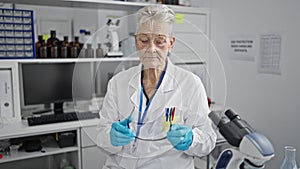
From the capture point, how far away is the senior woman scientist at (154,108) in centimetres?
97

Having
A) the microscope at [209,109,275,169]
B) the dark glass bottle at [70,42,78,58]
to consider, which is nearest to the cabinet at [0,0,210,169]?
the dark glass bottle at [70,42,78,58]

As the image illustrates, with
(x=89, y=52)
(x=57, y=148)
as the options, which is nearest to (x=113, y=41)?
(x=89, y=52)

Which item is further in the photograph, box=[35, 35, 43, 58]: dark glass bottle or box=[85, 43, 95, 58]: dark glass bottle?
box=[35, 35, 43, 58]: dark glass bottle

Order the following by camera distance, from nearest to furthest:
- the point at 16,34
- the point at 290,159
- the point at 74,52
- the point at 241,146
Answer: the point at 241,146
the point at 290,159
the point at 16,34
the point at 74,52

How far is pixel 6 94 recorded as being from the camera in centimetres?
197

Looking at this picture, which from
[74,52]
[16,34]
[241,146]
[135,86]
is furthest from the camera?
[74,52]

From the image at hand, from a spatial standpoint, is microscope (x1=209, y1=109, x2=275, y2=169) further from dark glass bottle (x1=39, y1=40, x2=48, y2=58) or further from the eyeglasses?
dark glass bottle (x1=39, y1=40, x2=48, y2=58)

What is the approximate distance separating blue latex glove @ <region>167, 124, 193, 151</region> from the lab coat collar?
0.15 m

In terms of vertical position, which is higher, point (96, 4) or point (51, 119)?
point (96, 4)

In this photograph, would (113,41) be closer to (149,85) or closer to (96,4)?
(149,85)

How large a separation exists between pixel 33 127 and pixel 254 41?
174 cm

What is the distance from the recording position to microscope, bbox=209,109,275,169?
0.74 meters

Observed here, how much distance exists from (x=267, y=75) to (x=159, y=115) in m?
1.39

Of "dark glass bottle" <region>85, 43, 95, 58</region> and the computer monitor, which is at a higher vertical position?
"dark glass bottle" <region>85, 43, 95, 58</region>
